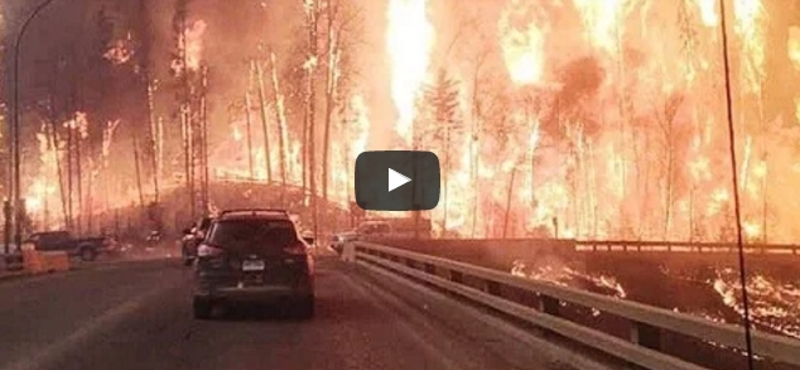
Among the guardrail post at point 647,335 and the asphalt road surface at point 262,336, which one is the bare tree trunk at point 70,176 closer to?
the asphalt road surface at point 262,336

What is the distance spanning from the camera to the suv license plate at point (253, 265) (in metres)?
19.0

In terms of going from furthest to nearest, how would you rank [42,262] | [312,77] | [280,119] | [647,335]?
[280,119] → [312,77] → [42,262] → [647,335]

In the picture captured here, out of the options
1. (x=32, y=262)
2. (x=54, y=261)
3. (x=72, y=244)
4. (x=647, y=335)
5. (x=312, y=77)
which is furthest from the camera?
(x=312, y=77)

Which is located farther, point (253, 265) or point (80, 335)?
point (253, 265)

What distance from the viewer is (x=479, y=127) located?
102 m

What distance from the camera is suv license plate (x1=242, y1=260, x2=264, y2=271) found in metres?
19.0

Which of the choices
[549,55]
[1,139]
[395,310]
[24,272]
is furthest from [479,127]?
[395,310]

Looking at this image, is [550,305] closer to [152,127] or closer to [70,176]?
[152,127]

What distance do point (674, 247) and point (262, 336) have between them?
37149mm

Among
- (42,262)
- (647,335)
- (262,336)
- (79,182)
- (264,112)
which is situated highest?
(264,112)

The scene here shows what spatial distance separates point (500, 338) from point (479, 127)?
8822 centimetres

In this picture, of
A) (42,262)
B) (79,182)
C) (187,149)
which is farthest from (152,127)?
(42,262)

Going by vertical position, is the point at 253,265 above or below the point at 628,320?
above

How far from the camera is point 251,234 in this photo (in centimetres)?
1927
